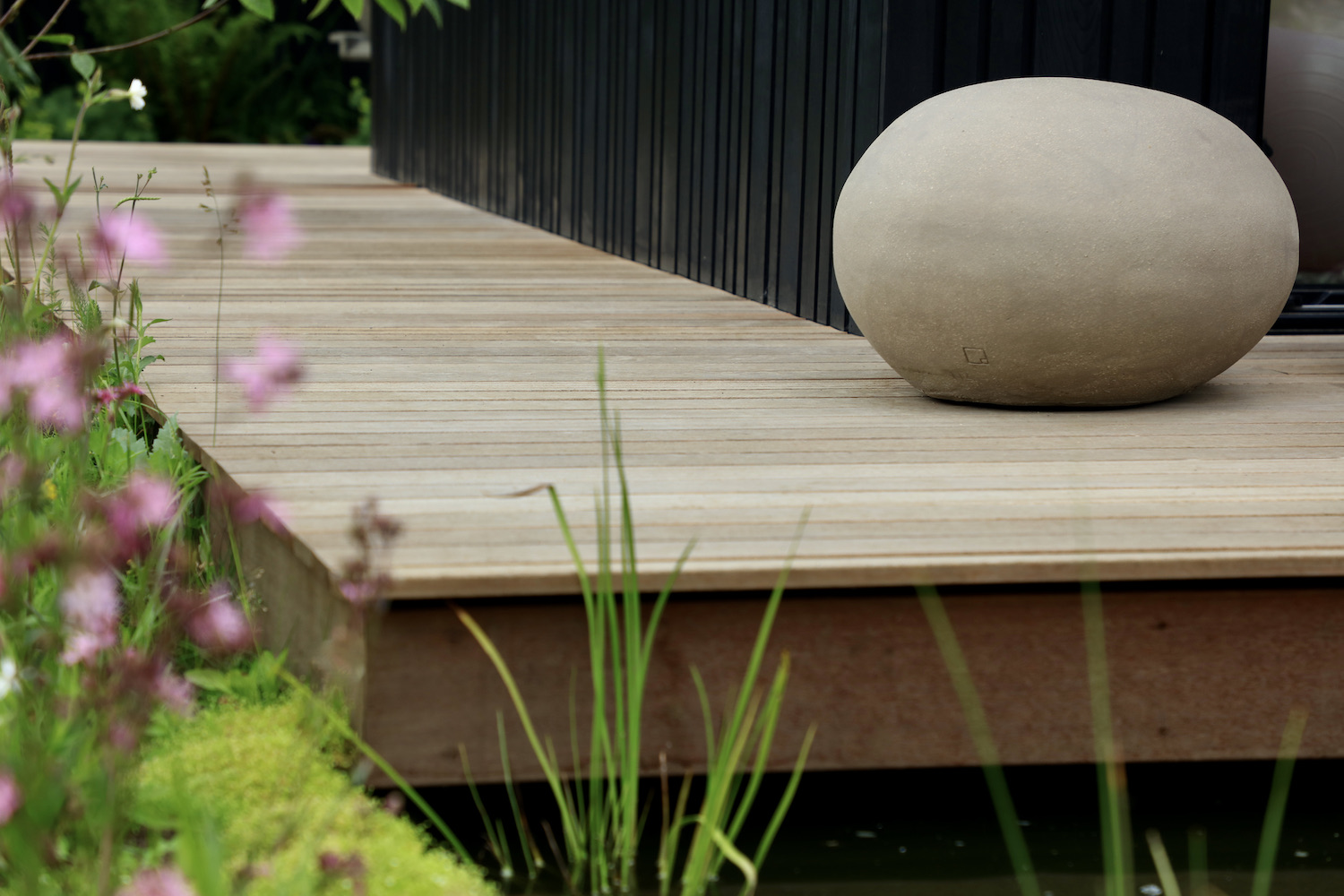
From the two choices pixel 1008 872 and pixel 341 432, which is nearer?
pixel 1008 872

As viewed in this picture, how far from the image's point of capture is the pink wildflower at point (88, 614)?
1.13 metres

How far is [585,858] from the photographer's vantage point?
5.33 ft

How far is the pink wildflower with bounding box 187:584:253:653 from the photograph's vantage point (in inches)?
52.2

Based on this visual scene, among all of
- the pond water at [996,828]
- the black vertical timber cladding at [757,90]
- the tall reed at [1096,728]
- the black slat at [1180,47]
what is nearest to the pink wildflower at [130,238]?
the pond water at [996,828]

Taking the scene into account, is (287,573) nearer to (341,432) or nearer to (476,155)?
(341,432)

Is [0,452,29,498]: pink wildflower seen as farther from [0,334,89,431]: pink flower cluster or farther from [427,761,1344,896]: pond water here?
[427,761,1344,896]: pond water

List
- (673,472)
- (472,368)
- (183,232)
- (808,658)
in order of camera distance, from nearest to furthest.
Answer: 1. (808,658)
2. (673,472)
3. (472,368)
4. (183,232)

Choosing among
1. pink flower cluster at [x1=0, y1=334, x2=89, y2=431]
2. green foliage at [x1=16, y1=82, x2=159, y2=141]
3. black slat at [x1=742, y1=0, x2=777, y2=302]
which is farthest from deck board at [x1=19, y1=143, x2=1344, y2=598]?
green foliage at [x1=16, y1=82, x2=159, y2=141]

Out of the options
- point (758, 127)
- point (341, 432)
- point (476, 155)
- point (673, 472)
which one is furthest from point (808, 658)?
point (476, 155)

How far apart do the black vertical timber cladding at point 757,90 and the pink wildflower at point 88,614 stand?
2.46m

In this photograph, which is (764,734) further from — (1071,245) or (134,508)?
(1071,245)

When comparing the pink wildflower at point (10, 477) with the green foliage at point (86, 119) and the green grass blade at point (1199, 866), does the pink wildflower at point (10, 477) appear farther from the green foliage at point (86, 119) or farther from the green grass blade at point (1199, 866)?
the green foliage at point (86, 119)

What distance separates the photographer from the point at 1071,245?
260 centimetres

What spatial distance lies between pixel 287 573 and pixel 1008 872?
89cm
